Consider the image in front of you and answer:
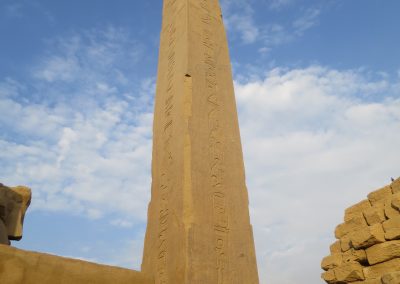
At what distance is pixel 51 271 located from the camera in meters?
2.77

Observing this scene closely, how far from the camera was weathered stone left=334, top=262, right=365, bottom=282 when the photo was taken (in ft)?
12.1

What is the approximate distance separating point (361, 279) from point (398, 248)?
51cm

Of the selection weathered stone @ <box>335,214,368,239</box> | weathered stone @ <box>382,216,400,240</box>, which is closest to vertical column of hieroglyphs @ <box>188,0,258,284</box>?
weathered stone @ <box>335,214,368,239</box>

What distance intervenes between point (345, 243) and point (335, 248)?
0.72 feet

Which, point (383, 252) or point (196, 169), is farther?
point (196, 169)

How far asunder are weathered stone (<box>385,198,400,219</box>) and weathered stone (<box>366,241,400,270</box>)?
25cm

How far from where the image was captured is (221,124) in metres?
4.61

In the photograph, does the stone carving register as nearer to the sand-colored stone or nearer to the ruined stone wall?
the sand-colored stone

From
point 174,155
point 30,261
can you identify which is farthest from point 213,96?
point 30,261

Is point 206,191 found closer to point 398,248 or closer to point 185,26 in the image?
point 398,248

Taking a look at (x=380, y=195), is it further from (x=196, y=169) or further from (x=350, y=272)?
(x=196, y=169)

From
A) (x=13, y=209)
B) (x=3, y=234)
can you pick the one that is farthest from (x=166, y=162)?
(x=3, y=234)

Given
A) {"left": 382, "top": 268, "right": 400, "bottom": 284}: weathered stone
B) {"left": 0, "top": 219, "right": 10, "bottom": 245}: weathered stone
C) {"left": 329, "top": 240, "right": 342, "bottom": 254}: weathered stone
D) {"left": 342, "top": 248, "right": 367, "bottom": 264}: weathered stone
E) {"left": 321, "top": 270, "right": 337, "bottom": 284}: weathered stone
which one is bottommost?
{"left": 382, "top": 268, "right": 400, "bottom": 284}: weathered stone

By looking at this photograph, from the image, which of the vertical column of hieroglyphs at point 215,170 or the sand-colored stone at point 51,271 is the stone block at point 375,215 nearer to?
the vertical column of hieroglyphs at point 215,170
